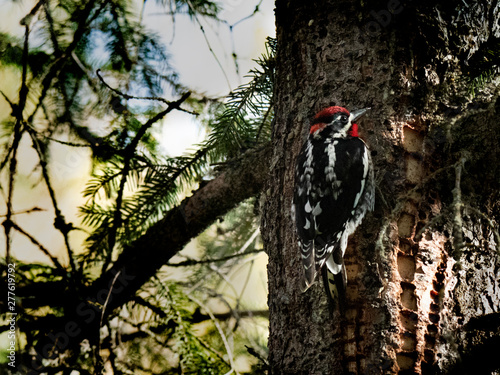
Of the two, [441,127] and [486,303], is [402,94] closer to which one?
[441,127]

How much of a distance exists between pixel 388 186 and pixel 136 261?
3.42ft

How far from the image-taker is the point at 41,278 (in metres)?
1.97

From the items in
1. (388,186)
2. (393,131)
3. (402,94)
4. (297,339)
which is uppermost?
(402,94)

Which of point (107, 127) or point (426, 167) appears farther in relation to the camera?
point (107, 127)

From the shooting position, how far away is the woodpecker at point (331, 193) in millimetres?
1305

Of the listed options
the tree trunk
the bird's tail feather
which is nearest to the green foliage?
the tree trunk

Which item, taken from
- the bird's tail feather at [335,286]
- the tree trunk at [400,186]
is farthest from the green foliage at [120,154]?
the bird's tail feather at [335,286]

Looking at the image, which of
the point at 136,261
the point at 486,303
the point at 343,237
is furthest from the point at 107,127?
the point at 486,303

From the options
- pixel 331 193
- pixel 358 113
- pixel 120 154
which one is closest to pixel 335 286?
Result: pixel 331 193

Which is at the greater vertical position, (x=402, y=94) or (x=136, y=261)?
(x=402, y=94)

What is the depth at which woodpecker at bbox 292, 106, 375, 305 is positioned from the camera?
4.28 ft

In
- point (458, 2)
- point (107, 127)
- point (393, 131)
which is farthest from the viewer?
point (107, 127)

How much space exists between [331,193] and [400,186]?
0.63 feet

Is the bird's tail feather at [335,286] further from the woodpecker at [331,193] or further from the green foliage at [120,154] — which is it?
the green foliage at [120,154]
